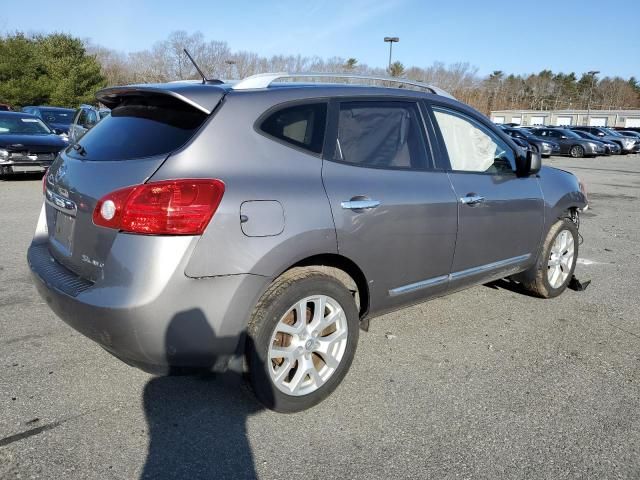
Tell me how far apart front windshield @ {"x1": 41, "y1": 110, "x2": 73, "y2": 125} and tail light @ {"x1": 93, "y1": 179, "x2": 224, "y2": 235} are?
60.6 ft

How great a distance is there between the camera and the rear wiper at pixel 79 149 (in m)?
2.95

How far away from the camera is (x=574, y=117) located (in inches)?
3452

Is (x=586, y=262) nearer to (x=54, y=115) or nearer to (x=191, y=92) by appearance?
(x=191, y=92)

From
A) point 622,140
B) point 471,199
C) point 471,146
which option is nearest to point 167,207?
point 471,199

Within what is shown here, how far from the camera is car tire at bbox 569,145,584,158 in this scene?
2814 cm

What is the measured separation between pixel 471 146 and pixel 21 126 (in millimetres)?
12075

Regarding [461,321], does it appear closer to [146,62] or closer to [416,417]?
[416,417]

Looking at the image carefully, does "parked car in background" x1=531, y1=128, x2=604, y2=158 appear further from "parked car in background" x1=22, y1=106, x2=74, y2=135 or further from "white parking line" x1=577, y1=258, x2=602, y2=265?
"parked car in background" x1=22, y1=106, x2=74, y2=135

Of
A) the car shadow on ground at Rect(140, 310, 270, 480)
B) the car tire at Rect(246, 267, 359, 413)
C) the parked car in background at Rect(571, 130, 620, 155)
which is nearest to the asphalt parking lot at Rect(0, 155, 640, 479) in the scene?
the car shadow on ground at Rect(140, 310, 270, 480)

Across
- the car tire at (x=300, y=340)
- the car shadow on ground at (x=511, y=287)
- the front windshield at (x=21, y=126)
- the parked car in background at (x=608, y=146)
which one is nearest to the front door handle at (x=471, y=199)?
the car tire at (x=300, y=340)

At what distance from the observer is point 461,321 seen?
4.25 meters

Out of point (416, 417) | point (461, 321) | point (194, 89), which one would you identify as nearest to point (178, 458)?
point (416, 417)

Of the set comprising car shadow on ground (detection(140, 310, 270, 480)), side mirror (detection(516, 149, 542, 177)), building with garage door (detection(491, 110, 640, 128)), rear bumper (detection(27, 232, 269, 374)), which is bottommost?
car shadow on ground (detection(140, 310, 270, 480))

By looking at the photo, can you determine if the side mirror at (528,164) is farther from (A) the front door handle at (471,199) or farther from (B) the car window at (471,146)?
(A) the front door handle at (471,199)
